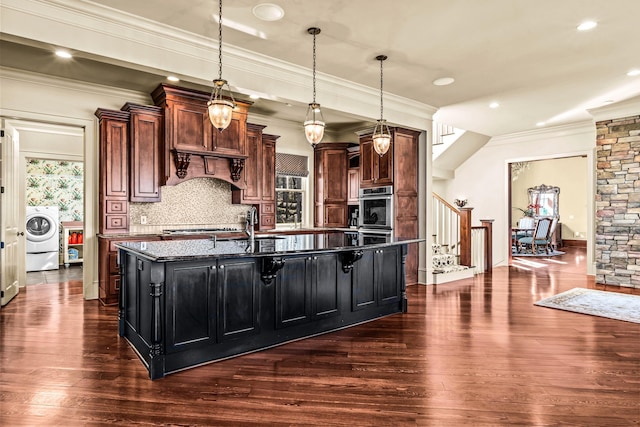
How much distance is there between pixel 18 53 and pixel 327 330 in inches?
174

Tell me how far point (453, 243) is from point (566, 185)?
25.7ft

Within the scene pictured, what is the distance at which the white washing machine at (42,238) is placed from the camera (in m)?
7.52

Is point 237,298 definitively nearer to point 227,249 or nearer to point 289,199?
point 227,249

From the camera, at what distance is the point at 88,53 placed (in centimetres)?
313

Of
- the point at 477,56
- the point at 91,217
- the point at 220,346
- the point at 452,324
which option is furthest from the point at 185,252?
the point at 477,56

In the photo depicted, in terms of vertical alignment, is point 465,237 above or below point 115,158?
below

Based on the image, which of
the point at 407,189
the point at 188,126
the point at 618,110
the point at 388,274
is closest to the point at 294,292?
the point at 388,274

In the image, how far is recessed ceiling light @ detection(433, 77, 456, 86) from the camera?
484cm

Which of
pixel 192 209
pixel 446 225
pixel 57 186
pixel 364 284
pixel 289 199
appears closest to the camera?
pixel 364 284

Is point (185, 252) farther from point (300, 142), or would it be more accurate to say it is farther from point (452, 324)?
point (300, 142)

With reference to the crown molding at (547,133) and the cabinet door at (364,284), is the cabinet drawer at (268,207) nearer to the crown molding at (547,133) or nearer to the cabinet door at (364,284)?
the cabinet door at (364,284)

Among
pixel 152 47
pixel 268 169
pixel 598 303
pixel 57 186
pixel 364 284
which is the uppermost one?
pixel 152 47

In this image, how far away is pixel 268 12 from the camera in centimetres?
320

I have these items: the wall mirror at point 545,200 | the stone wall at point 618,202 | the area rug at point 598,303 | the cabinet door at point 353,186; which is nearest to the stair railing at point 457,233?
the cabinet door at point 353,186
